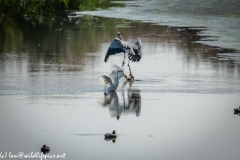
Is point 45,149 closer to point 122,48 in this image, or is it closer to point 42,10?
point 122,48

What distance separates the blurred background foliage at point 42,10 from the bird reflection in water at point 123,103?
14735 mm

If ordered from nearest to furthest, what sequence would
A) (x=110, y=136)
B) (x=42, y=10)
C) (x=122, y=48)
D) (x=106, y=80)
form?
(x=110, y=136) < (x=106, y=80) < (x=122, y=48) < (x=42, y=10)

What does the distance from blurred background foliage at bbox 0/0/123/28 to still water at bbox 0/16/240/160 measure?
7762mm

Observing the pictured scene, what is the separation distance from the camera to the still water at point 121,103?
10.8 metres

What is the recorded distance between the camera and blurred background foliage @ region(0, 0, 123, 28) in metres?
31.1

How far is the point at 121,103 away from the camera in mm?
13891

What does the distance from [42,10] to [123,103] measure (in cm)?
2381

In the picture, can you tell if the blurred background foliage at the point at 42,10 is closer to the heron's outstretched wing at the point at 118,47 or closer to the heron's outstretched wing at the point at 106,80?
the heron's outstretched wing at the point at 118,47

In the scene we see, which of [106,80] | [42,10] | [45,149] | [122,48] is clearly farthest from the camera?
[42,10]

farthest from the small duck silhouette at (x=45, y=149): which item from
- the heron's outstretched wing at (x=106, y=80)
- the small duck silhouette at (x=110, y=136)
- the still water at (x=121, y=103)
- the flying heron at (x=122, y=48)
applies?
the flying heron at (x=122, y=48)

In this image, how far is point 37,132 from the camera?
38.1 feet

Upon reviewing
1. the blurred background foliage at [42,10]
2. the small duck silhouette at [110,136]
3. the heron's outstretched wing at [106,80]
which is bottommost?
the small duck silhouette at [110,136]

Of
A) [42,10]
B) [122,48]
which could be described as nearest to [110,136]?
[122,48]

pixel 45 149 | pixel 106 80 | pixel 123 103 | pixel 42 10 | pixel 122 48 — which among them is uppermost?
pixel 42 10
